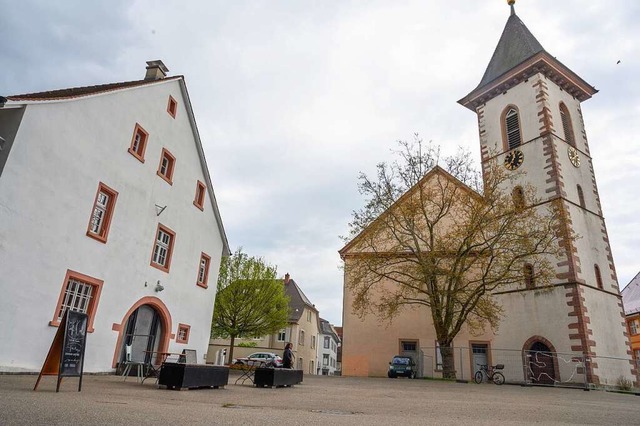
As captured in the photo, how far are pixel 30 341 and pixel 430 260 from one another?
16.9 metres

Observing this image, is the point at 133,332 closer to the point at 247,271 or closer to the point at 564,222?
the point at 247,271

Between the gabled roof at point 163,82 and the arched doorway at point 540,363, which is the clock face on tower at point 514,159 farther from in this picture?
the gabled roof at point 163,82

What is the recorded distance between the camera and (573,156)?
26984 mm

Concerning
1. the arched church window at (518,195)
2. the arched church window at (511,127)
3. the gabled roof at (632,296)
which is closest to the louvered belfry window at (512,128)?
the arched church window at (511,127)

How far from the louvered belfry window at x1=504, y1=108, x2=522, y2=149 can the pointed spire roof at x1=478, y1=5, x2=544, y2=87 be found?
3282 mm

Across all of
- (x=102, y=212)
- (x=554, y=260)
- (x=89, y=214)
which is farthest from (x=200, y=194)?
(x=554, y=260)

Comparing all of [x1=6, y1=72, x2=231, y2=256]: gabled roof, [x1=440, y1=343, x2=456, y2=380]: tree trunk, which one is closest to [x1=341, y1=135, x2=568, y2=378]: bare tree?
[x1=440, y1=343, x2=456, y2=380]: tree trunk

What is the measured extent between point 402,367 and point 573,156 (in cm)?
1721

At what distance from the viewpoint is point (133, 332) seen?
1539 cm

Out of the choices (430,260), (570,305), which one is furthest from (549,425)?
(570,305)

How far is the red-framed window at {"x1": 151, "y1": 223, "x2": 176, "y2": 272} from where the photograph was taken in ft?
54.2

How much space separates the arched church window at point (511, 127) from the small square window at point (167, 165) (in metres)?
22.3

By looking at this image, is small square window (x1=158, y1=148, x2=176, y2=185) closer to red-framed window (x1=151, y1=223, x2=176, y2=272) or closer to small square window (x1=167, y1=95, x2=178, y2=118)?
small square window (x1=167, y1=95, x2=178, y2=118)

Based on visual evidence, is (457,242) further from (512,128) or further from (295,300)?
(295,300)
